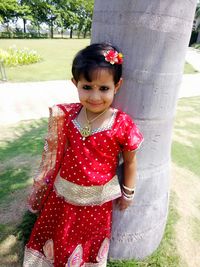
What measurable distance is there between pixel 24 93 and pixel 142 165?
6279 mm

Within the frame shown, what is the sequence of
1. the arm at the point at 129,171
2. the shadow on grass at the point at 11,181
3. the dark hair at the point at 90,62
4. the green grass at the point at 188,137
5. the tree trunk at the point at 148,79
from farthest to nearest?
the green grass at the point at 188,137 → the shadow on grass at the point at 11,181 → the arm at the point at 129,171 → the tree trunk at the point at 148,79 → the dark hair at the point at 90,62

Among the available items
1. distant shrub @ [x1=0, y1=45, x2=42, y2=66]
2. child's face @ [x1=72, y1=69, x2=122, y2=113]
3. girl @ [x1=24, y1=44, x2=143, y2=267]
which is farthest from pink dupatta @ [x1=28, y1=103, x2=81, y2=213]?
distant shrub @ [x1=0, y1=45, x2=42, y2=66]

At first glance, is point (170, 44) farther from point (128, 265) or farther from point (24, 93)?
point (24, 93)

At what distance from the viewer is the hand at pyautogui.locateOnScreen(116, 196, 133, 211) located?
2.10m

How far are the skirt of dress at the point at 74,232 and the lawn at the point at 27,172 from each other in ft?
Result: 1.20

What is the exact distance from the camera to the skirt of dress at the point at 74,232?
2092 millimetres

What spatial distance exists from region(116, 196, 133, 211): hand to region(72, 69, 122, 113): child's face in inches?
27.9

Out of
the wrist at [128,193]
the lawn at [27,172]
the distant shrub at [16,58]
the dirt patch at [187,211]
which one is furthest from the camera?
the distant shrub at [16,58]

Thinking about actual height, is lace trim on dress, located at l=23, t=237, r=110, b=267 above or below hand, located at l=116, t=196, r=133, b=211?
below

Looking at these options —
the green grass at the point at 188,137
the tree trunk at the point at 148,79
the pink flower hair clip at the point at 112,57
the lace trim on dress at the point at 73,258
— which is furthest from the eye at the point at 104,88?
the green grass at the point at 188,137

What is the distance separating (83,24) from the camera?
40.7 m

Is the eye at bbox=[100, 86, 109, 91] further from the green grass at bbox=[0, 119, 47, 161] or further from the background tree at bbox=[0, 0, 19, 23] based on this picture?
the background tree at bbox=[0, 0, 19, 23]

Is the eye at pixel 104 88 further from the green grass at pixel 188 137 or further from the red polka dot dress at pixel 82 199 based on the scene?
the green grass at pixel 188 137

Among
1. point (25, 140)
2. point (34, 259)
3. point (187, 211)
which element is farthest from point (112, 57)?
point (25, 140)
